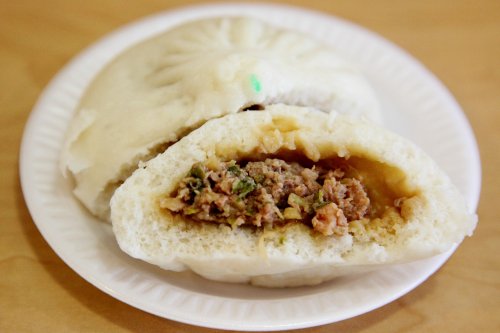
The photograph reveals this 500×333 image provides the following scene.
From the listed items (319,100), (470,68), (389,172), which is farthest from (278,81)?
(470,68)

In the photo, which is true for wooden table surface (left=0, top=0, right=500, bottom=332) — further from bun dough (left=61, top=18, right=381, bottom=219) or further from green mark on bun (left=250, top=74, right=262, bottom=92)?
green mark on bun (left=250, top=74, right=262, bottom=92)

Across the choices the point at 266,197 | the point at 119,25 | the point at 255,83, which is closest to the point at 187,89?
the point at 255,83

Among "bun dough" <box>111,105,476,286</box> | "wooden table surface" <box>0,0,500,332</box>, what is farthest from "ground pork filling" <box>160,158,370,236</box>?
"wooden table surface" <box>0,0,500,332</box>

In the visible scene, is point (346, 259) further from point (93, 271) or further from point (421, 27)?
point (421, 27)

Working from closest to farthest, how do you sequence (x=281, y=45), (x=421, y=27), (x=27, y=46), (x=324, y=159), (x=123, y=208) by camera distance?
(x=123, y=208), (x=324, y=159), (x=281, y=45), (x=27, y=46), (x=421, y=27)

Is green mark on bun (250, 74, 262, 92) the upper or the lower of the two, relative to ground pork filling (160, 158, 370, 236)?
upper

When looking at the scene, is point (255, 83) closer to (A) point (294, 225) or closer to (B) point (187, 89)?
(B) point (187, 89)
